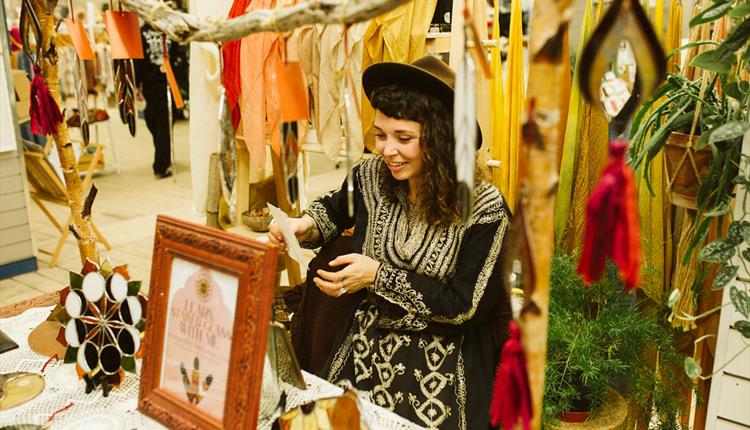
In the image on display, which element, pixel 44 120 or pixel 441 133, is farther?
pixel 441 133

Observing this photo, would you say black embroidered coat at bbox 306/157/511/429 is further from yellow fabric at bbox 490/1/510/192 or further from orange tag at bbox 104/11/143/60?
orange tag at bbox 104/11/143/60

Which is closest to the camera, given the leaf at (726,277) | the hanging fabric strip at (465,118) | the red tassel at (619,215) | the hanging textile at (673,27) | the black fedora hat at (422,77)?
the red tassel at (619,215)

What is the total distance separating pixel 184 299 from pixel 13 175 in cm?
375

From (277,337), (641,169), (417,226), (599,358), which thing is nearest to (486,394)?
(599,358)

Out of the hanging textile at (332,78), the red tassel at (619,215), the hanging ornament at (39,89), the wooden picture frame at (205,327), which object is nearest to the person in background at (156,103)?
the hanging textile at (332,78)

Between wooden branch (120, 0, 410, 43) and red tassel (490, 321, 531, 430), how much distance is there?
43 centimetres

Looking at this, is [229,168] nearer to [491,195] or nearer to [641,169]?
[491,195]

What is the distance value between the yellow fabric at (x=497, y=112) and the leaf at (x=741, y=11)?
44.5 inches

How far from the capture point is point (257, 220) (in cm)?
270

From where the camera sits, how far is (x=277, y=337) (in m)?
1.07

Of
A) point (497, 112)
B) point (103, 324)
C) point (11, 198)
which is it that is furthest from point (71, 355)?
point (11, 198)

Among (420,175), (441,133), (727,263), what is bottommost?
(727,263)

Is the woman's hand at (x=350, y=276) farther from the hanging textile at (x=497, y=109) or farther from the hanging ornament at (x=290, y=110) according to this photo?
the hanging textile at (x=497, y=109)

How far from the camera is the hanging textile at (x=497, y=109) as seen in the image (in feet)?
7.52
